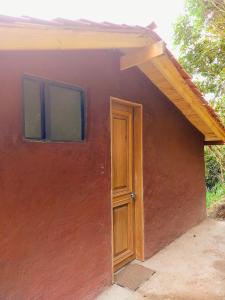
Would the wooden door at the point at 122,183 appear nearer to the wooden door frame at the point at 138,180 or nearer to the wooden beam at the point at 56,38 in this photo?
the wooden door frame at the point at 138,180

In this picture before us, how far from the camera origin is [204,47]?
8922 millimetres

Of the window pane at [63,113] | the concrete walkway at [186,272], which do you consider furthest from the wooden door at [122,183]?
the window pane at [63,113]

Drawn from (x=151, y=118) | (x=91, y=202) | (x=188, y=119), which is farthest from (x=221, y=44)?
(x=91, y=202)

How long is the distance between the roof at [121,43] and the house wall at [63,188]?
1.34ft

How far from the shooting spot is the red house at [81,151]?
2729mm

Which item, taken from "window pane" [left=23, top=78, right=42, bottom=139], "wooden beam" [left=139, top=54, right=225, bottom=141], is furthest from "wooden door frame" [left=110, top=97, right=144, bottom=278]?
"window pane" [left=23, top=78, right=42, bottom=139]

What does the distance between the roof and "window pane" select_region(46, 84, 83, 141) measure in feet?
2.51

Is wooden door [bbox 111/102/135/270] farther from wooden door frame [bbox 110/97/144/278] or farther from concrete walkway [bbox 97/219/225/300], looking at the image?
concrete walkway [bbox 97/219/225/300]

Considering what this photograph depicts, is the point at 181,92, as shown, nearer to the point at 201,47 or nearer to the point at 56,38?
the point at 56,38

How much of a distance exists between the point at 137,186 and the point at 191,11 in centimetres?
701

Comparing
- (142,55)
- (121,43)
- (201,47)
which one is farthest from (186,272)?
(201,47)

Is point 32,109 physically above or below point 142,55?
below

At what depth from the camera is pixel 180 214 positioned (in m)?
6.28

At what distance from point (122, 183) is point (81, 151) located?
4.57ft
